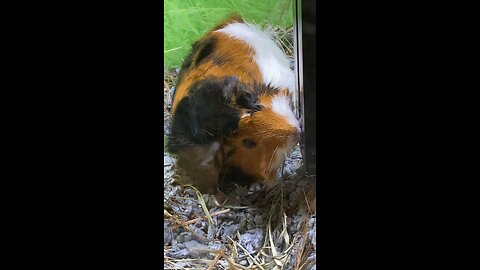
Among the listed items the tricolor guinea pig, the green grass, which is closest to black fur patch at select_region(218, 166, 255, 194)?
the tricolor guinea pig

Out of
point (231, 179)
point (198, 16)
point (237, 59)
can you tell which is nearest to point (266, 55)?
point (237, 59)

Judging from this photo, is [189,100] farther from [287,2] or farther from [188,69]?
[287,2]

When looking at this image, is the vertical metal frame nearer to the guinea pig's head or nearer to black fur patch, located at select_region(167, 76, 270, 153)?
the guinea pig's head

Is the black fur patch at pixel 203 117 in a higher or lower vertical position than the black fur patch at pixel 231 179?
higher

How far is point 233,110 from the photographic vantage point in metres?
1.51

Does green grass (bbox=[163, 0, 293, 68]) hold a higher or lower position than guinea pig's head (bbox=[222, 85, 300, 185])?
A: higher

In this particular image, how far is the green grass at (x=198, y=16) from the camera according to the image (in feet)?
4.89

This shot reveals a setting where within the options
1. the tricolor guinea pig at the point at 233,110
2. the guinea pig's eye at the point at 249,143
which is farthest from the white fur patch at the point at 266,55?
the guinea pig's eye at the point at 249,143

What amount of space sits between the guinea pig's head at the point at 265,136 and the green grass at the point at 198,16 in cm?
17

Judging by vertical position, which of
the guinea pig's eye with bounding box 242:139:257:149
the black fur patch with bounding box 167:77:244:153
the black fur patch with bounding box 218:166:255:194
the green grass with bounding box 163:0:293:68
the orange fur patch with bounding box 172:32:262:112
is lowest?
the black fur patch with bounding box 218:166:255:194

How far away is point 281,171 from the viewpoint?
5.11ft

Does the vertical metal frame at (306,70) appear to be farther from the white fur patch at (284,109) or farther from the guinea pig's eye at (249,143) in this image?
the guinea pig's eye at (249,143)

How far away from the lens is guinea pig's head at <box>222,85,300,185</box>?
4.96ft
